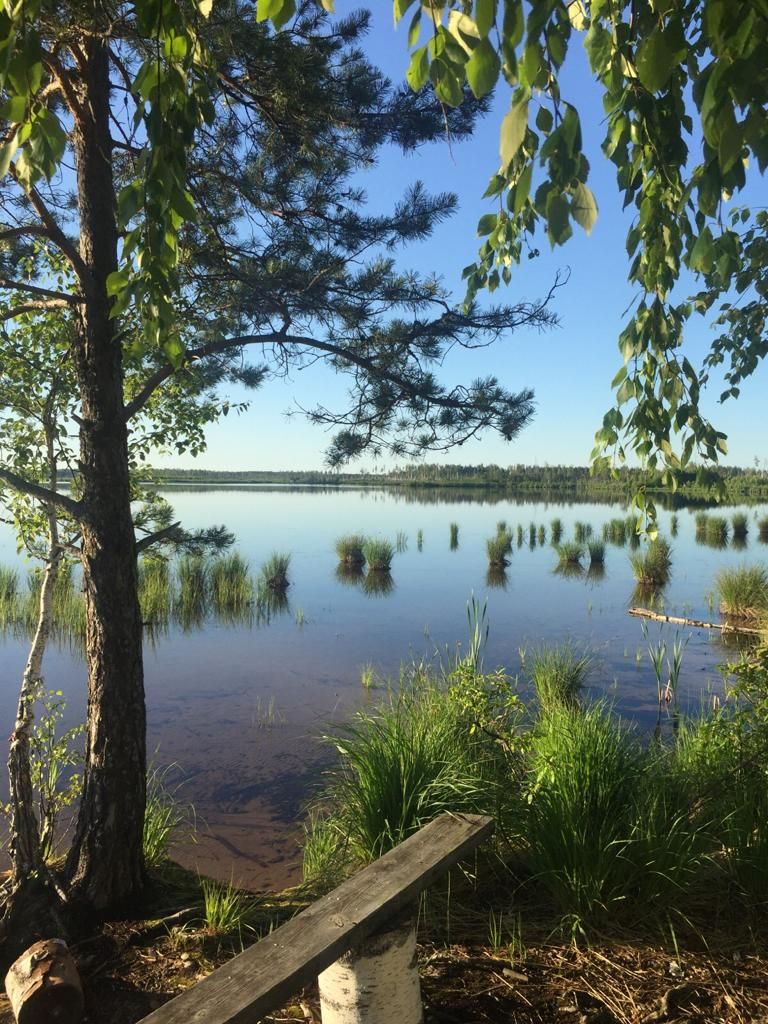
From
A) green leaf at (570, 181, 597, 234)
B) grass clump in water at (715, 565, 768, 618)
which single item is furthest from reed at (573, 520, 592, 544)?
green leaf at (570, 181, 597, 234)

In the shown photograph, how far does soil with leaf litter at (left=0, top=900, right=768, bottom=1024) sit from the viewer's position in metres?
1.90

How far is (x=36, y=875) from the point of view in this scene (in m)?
2.65

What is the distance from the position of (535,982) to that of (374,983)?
63 centimetres

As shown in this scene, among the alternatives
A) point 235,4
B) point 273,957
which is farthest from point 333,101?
point 273,957

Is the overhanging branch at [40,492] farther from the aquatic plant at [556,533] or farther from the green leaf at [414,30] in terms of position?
the aquatic plant at [556,533]

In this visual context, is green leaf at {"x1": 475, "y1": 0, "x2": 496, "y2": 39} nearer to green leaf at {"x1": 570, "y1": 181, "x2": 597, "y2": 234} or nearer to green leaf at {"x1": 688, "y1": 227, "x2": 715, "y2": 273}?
green leaf at {"x1": 570, "y1": 181, "x2": 597, "y2": 234}

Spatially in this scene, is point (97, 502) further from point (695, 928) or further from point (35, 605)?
point (35, 605)

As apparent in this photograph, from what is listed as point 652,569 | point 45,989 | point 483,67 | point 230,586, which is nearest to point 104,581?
point 45,989

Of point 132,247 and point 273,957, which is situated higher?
point 132,247

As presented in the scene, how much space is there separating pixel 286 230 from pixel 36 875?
310 cm

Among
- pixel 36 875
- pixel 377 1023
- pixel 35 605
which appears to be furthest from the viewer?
pixel 35 605

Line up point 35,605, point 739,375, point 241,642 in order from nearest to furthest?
1. point 739,375
2. point 241,642
3. point 35,605

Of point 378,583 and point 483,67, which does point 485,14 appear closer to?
point 483,67

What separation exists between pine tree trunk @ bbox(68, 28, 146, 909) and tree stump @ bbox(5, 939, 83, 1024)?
0.53m
